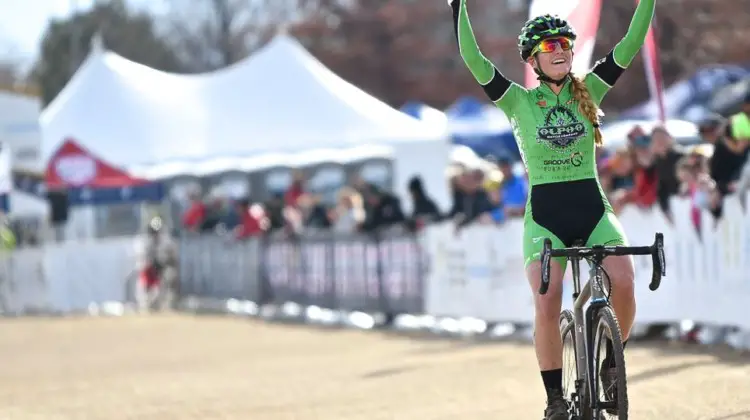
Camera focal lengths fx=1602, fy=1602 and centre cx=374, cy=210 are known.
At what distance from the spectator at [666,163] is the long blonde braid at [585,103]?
6799 millimetres

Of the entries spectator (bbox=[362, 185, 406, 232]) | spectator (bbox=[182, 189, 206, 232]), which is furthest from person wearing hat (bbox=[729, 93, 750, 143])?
spectator (bbox=[182, 189, 206, 232])

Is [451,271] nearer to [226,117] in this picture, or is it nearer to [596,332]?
[596,332]

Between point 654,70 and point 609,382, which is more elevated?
point 654,70

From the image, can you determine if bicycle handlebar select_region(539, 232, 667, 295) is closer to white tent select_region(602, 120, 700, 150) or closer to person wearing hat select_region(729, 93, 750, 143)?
person wearing hat select_region(729, 93, 750, 143)

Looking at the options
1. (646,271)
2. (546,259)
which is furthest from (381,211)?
(546,259)

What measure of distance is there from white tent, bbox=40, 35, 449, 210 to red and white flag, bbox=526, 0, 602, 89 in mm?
12045

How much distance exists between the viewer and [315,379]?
511 inches

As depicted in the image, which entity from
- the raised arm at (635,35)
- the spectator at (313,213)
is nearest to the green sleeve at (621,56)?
the raised arm at (635,35)

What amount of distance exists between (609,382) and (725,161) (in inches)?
260

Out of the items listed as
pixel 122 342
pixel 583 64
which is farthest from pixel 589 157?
pixel 122 342

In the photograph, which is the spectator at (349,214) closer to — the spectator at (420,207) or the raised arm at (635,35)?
the spectator at (420,207)

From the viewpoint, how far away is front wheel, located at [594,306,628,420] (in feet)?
21.5

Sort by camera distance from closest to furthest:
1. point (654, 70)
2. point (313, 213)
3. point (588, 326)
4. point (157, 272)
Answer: point (588, 326) < point (654, 70) < point (313, 213) < point (157, 272)

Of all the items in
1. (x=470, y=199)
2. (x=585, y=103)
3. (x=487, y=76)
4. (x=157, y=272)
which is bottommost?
(x=157, y=272)
